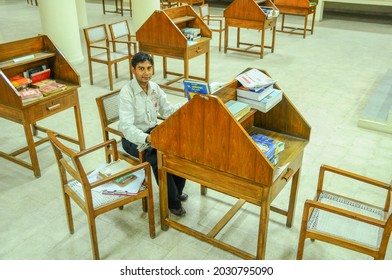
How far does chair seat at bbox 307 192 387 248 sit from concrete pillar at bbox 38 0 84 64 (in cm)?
584

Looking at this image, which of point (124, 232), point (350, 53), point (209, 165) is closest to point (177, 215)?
point (124, 232)

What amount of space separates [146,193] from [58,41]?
534 cm

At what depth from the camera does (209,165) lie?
2516mm

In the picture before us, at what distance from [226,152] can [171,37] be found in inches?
136

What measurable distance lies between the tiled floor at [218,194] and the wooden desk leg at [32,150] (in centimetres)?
9

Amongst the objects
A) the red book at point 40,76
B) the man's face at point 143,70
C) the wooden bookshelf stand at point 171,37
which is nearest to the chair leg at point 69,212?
the man's face at point 143,70

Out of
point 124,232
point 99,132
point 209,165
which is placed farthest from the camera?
point 99,132

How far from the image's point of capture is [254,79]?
109 inches

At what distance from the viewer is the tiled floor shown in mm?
2941

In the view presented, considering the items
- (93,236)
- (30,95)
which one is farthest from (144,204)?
(30,95)

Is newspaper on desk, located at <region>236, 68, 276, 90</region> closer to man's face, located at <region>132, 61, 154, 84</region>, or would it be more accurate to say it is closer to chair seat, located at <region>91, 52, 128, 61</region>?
man's face, located at <region>132, 61, 154, 84</region>

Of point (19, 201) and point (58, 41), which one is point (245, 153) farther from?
point (58, 41)

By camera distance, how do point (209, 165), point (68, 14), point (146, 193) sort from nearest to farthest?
point (209, 165), point (146, 193), point (68, 14)

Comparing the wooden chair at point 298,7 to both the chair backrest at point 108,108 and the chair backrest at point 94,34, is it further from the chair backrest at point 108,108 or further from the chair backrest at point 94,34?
the chair backrest at point 108,108
